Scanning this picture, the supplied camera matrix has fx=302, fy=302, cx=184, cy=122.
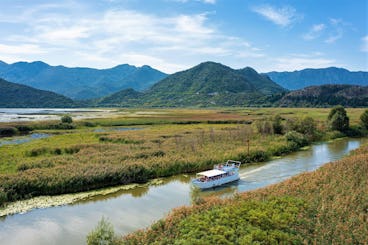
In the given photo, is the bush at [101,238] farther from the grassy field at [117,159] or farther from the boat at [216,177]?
the boat at [216,177]

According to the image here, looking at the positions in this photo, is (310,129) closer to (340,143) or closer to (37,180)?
(340,143)

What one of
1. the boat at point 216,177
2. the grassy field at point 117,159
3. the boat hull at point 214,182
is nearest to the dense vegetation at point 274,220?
the boat hull at point 214,182

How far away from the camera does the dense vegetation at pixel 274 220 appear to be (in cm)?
2086

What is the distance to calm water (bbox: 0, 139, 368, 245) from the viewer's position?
26.2 metres

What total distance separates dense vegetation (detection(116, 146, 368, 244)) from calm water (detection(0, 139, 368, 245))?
5.39 m

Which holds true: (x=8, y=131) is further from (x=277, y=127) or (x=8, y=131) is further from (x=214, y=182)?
(x=277, y=127)

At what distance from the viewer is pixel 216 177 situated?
3894cm

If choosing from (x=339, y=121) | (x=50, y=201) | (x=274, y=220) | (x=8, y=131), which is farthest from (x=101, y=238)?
(x=339, y=121)

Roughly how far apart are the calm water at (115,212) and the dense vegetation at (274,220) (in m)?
5.39

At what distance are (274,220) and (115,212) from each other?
53.4 ft

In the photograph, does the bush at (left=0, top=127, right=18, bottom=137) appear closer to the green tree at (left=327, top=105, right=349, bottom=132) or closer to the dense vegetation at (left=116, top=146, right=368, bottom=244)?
the dense vegetation at (left=116, top=146, right=368, bottom=244)

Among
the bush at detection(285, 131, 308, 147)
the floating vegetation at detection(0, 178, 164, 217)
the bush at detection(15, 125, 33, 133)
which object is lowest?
the floating vegetation at detection(0, 178, 164, 217)

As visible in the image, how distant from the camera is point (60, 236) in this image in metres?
25.9

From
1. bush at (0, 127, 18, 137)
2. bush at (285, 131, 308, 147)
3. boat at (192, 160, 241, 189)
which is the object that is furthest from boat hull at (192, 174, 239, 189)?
bush at (0, 127, 18, 137)
